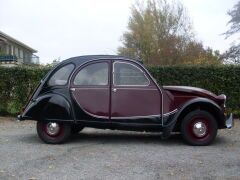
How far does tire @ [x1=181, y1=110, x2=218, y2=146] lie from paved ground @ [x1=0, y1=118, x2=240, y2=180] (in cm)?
20

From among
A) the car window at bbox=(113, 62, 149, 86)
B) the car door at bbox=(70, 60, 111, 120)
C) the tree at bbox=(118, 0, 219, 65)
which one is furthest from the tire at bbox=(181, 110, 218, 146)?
the tree at bbox=(118, 0, 219, 65)

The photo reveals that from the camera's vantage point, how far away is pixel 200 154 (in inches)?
351

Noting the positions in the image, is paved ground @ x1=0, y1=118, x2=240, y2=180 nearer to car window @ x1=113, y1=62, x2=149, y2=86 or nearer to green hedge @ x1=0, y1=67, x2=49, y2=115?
car window @ x1=113, y1=62, x2=149, y2=86

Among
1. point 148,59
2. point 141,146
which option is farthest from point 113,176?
point 148,59

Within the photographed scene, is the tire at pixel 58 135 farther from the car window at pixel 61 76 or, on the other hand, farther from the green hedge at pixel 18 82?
the green hedge at pixel 18 82

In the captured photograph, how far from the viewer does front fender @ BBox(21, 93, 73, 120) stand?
986 cm

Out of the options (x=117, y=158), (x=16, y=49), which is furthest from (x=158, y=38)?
(x=117, y=158)

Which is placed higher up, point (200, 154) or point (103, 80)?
point (103, 80)

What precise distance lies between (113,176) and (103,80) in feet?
10.1

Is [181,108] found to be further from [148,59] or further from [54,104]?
[148,59]

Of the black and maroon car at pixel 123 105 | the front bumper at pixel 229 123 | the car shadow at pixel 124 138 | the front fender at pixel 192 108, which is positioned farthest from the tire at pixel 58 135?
the front bumper at pixel 229 123

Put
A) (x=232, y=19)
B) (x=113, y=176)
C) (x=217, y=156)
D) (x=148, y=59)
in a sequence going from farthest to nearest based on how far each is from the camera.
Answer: (x=232, y=19) → (x=148, y=59) → (x=217, y=156) → (x=113, y=176)

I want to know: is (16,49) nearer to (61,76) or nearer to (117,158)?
(61,76)

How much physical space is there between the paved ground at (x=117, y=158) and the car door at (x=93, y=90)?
715 millimetres
